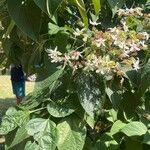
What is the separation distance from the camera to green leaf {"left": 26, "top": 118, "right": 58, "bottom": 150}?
1.40 metres

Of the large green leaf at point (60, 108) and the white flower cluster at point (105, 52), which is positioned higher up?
the white flower cluster at point (105, 52)

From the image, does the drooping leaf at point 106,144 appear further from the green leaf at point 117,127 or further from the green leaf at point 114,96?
the green leaf at point 114,96

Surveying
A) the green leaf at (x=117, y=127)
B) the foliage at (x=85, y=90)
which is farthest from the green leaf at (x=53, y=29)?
the green leaf at (x=117, y=127)

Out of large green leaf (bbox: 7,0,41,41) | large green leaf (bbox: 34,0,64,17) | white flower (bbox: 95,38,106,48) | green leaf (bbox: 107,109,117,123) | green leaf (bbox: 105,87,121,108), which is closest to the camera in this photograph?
large green leaf (bbox: 34,0,64,17)

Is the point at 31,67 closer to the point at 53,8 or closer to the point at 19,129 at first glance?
the point at 19,129

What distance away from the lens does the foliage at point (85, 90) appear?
142cm

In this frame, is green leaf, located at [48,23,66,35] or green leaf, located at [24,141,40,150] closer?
green leaf, located at [24,141,40,150]

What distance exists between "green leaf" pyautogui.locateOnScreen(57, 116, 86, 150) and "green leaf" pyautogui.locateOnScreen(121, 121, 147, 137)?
156 mm

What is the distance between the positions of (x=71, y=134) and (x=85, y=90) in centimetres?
15

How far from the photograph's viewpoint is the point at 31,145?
1417 mm

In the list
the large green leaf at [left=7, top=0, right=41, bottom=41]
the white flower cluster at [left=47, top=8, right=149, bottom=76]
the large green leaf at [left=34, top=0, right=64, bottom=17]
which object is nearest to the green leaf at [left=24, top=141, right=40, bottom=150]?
the white flower cluster at [left=47, top=8, right=149, bottom=76]

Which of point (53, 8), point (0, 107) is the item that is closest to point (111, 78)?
point (53, 8)

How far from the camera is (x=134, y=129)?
62.0 inches

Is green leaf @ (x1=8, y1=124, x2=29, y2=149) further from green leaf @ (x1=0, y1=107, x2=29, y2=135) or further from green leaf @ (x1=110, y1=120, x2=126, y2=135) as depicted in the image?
green leaf @ (x1=110, y1=120, x2=126, y2=135)
